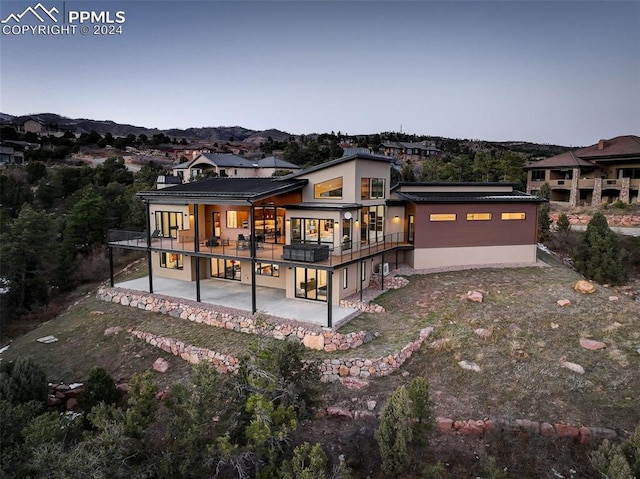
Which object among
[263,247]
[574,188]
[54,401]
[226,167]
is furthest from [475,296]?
[226,167]

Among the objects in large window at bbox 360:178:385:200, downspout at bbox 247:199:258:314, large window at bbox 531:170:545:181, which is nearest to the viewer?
downspout at bbox 247:199:258:314

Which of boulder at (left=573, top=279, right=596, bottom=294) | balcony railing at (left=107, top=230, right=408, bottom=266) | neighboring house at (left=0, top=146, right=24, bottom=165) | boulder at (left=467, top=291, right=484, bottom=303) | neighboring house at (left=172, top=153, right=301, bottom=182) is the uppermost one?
neighboring house at (left=0, top=146, right=24, bottom=165)

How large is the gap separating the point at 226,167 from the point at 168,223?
102 feet

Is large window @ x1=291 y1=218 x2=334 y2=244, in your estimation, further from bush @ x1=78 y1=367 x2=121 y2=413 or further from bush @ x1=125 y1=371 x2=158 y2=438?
bush @ x1=125 y1=371 x2=158 y2=438

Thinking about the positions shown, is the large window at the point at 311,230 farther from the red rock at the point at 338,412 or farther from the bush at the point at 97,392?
the bush at the point at 97,392

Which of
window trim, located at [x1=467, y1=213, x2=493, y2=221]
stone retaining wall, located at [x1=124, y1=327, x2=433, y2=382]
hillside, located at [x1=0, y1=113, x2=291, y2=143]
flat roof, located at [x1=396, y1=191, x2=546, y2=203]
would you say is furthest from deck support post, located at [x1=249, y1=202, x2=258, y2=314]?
hillside, located at [x1=0, y1=113, x2=291, y2=143]

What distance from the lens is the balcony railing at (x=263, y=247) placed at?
52.4ft

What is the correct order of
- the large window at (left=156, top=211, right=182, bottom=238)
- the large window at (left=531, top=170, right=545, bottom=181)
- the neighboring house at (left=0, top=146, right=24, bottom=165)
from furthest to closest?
the neighboring house at (left=0, top=146, right=24, bottom=165) < the large window at (left=531, top=170, right=545, bottom=181) < the large window at (left=156, top=211, right=182, bottom=238)

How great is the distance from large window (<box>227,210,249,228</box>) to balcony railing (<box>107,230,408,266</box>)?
1005mm

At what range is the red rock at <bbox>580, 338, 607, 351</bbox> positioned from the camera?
523 inches

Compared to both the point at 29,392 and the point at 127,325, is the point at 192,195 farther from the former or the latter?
the point at 29,392

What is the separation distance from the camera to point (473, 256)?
21.9 m

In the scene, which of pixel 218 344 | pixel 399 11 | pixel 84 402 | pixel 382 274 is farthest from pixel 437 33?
pixel 84 402

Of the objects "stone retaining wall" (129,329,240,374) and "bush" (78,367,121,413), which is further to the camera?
"stone retaining wall" (129,329,240,374)
